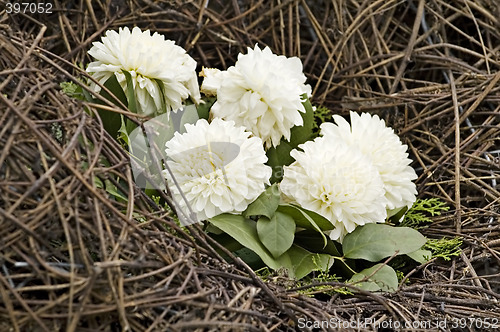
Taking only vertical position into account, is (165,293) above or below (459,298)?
above

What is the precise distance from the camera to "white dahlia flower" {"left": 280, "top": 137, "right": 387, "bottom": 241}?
98 centimetres

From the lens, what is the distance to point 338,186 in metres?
0.97

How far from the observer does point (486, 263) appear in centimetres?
120

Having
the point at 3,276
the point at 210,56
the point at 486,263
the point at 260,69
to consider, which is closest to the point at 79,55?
the point at 210,56

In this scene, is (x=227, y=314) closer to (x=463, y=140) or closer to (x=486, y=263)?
(x=486, y=263)

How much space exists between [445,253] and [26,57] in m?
0.78

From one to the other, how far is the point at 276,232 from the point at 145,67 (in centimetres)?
37

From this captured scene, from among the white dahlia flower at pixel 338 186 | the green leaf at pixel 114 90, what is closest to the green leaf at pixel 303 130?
the white dahlia flower at pixel 338 186

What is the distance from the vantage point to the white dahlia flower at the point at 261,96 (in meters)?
1.02

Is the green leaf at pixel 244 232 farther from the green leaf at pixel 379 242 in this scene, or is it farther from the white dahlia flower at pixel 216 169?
the green leaf at pixel 379 242

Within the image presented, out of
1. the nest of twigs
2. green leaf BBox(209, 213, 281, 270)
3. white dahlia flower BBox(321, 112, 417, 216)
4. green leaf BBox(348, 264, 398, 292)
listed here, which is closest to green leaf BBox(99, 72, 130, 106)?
the nest of twigs

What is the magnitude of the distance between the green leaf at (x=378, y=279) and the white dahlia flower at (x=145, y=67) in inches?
17.6

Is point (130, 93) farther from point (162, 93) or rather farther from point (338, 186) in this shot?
point (338, 186)

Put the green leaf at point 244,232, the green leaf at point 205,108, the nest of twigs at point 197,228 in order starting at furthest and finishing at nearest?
the green leaf at point 205,108, the green leaf at point 244,232, the nest of twigs at point 197,228
